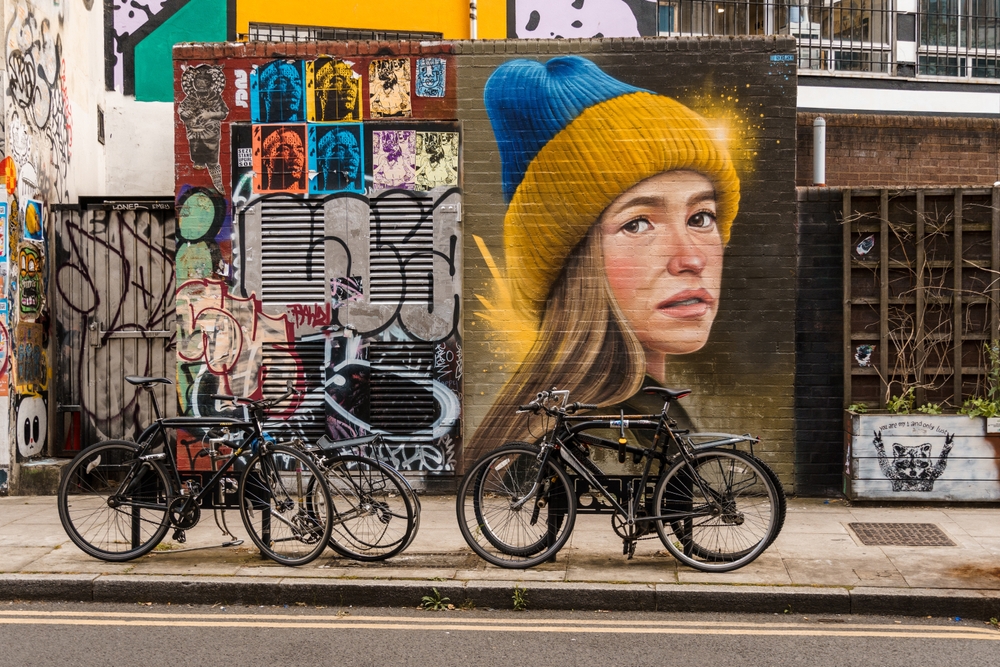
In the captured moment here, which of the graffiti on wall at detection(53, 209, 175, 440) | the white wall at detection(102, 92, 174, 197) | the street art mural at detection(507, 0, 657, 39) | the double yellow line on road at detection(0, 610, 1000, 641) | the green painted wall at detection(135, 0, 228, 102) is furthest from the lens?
the street art mural at detection(507, 0, 657, 39)

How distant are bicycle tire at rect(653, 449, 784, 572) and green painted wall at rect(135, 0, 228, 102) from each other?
9313mm

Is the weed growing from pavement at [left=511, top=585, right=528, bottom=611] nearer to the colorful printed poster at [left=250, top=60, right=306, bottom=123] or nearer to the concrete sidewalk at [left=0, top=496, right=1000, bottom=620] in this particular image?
the concrete sidewalk at [left=0, top=496, right=1000, bottom=620]

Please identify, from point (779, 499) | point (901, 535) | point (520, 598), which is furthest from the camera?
point (901, 535)

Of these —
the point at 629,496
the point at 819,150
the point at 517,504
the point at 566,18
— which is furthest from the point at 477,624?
the point at 566,18

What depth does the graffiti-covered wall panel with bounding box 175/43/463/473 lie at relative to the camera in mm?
9180

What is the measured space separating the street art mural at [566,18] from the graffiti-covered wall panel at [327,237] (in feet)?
17.9

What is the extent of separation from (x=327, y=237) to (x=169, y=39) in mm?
5725

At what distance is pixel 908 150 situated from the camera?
1245 centimetres

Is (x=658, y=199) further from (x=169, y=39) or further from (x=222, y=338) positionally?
(x=169, y=39)

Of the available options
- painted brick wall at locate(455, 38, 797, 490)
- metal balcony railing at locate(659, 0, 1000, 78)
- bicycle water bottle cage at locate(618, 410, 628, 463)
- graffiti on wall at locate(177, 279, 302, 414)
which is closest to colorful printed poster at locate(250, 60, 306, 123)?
graffiti on wall at locate(177, 279, 302, 414)

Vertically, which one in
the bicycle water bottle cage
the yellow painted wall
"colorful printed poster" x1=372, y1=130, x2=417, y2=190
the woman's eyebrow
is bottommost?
the bicycle water bottle cage

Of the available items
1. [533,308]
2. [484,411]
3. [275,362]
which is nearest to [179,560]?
[275,362]

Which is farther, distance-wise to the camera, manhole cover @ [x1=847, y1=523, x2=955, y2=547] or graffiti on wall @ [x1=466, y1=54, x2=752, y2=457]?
graffiti on wall @ [x1=466, y1=54, x2=752, y2=457]

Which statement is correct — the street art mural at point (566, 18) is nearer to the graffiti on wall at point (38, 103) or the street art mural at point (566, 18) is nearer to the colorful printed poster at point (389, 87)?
the colorful printed poster at point (389, 87)
